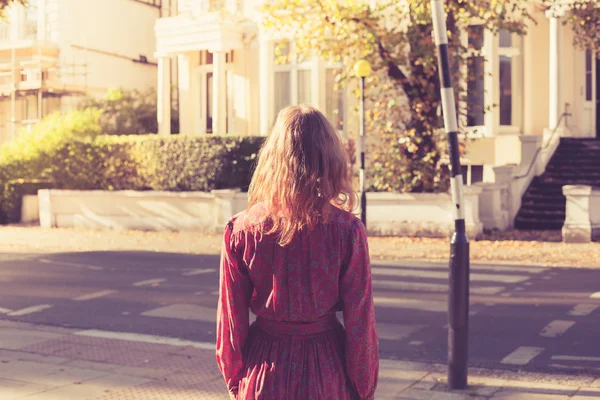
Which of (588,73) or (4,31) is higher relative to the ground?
(4,31)

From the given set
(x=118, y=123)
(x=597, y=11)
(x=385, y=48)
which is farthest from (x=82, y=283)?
(x=118, y=123)

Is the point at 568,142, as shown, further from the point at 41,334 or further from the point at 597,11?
the point at 41,334

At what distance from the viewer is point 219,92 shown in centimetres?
2853

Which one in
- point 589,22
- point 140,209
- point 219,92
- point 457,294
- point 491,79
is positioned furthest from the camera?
point 219,92

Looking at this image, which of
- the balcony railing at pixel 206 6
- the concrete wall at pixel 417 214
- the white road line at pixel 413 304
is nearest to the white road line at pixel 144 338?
the white road line at pixel 413 304

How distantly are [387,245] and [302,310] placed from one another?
14739mm

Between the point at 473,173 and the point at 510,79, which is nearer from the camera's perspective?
the point at 473,173

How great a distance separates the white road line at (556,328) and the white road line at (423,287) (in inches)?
85.1

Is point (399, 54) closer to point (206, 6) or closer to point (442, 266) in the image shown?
point (442, 266)

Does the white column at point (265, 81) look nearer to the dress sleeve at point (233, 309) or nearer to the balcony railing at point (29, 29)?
the balcony railing at point (29, 29)

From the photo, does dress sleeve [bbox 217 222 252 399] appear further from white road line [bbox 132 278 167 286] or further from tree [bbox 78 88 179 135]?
tree [bbox 78 88 179 135]

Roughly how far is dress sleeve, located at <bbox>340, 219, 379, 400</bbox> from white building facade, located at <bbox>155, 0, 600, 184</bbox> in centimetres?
1789

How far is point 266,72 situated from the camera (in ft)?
89.9

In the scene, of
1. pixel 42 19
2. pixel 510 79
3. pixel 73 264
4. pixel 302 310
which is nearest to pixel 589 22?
pixel 510 79
